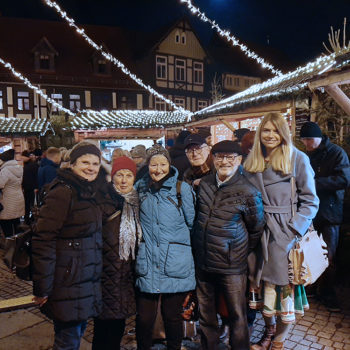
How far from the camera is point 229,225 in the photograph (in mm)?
2773

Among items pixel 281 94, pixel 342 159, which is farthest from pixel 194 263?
pixel 281 94

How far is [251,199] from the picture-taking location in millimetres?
2779

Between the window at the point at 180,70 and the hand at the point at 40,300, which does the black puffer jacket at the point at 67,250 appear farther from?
the window at the point at 180,70

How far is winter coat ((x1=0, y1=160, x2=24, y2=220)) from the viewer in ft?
22.0

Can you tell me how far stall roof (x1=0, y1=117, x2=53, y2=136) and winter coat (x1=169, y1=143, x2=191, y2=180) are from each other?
1533 cm

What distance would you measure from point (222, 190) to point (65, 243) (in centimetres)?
133

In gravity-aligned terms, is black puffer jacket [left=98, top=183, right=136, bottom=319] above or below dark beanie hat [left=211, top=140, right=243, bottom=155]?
below

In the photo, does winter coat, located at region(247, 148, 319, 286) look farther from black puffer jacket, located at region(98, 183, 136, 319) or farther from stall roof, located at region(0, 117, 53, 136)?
stall roof, located at region(0, 117, 53, 136)

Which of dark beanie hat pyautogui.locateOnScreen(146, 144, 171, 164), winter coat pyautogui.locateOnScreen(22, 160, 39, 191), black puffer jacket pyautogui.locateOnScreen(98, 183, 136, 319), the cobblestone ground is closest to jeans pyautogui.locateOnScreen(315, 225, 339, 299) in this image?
the cobblestone ground

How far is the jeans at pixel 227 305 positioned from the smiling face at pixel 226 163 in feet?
Result: 2.84

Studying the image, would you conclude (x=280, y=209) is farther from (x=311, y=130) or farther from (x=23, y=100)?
(x=23, y=100)

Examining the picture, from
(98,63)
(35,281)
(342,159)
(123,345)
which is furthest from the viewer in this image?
(98,63)

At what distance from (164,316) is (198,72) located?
28965mm

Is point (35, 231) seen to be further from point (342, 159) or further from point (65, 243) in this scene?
point (342, 159)
